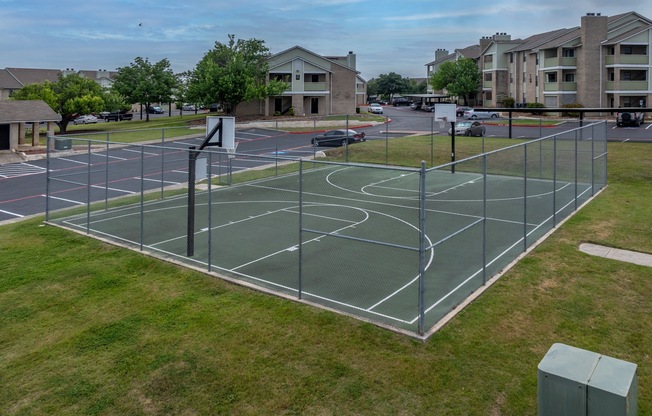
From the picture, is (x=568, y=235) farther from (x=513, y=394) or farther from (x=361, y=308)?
(x=513, y=394)

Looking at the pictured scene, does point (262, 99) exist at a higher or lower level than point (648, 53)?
lower

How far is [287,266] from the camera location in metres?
14.4

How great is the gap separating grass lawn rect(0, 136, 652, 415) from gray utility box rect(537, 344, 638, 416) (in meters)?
1.99

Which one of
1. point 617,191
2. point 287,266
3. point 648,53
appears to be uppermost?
point 648,53

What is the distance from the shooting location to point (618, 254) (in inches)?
582

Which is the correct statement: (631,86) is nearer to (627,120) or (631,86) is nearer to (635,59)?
(635,59)

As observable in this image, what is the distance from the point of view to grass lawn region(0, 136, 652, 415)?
817 cm

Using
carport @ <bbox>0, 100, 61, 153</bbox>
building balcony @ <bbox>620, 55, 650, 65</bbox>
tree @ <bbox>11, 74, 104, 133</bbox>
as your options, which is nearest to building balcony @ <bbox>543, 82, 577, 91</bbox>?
building balcony @ <bbox>620, 55, 650, 65</bbox>

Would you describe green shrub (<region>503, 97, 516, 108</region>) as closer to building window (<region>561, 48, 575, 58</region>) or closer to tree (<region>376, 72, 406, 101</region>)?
building window (<region>561, 48, 575, 58</region>)

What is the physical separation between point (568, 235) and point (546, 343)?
781cm

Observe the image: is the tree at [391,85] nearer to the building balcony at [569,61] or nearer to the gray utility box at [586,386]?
the building balcony at [569,61]

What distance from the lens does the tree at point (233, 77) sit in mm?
57656

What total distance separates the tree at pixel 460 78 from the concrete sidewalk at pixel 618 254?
245 ft

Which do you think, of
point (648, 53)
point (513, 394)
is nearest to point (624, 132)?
point (648, 53)
